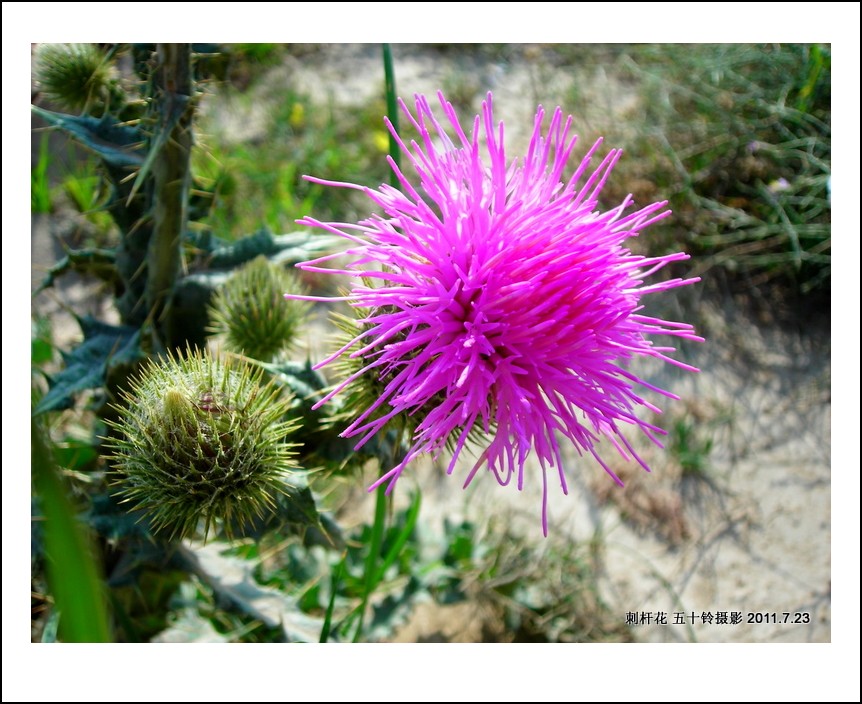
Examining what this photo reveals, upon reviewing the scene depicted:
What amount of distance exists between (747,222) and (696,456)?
1.10m

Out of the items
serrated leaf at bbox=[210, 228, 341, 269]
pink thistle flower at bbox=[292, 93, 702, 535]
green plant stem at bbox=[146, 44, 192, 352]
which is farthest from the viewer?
serrated leaf at bbox=[210, 228, 341, 269]

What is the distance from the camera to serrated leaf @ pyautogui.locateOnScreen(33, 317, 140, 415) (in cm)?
158

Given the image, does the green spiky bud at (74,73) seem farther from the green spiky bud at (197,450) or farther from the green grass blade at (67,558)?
the green grass blade at (67,558)

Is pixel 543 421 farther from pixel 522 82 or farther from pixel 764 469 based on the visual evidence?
pixel 522 82

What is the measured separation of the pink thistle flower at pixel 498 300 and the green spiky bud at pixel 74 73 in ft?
3.11

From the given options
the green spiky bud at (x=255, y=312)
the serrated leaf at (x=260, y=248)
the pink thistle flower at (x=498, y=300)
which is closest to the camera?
the pink thistle flower at (x=498, y=300)

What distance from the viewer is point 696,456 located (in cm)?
277

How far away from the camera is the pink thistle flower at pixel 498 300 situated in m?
1.21

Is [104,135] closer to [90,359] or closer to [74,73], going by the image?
[74,73]

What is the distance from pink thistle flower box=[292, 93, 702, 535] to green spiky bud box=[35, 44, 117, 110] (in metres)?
0.95

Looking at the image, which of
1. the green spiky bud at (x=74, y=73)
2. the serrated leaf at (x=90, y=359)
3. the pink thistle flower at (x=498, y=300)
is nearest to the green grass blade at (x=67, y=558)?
the pink thistle flower at (x=498, y=300)

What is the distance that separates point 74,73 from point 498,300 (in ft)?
4.46

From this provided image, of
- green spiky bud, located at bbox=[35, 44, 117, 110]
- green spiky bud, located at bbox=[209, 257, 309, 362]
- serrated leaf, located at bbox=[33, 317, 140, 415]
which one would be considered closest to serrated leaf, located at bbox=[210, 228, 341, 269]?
green spiky bud, located at bbox=[209, 257, 309, 362]

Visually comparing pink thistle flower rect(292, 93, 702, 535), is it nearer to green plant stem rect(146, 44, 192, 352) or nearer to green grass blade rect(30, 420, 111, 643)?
green plant stem rect(146, 44, 192, 352)
